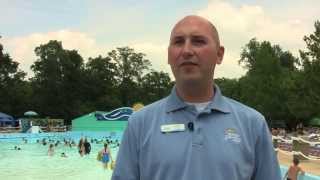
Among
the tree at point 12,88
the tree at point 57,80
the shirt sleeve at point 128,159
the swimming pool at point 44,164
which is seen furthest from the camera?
the tree at point 57,80

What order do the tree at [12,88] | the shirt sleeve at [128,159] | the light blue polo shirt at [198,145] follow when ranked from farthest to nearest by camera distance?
1. the tree at [12,88]
2. the shirt sleeve at [128,159]
3. the light blue polo shirt at [198,145]

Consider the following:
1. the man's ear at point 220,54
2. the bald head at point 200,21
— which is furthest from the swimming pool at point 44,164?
the bald head at point 200,21

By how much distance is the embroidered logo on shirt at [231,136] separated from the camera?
2.52 meters

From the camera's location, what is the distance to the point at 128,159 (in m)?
2.61

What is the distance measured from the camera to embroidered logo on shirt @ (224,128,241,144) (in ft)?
8.26

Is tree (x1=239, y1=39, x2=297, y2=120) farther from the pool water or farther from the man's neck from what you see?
the man's neck

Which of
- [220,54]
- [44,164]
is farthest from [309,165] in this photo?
[220,54]

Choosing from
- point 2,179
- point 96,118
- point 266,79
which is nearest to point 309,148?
point 2,179

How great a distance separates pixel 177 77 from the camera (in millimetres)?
2617

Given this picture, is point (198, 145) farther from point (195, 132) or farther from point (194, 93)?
point (194, 93)

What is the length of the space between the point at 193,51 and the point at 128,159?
52 cm

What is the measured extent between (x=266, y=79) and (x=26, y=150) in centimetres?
3915

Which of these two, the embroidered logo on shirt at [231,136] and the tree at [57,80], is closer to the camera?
the embroidered logo on shirt at [231,136]

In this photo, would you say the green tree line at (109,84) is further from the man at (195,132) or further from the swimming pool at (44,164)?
the man at (195,132)
